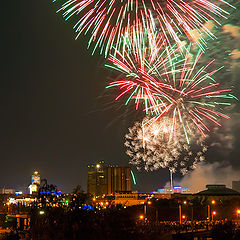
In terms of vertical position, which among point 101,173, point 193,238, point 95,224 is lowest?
point 193,238

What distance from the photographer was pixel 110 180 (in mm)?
129500

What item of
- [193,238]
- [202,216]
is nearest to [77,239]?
[193,238]

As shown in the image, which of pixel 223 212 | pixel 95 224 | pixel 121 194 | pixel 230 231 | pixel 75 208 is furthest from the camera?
pixel 121 194

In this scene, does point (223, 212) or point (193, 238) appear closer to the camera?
point (193, 238)

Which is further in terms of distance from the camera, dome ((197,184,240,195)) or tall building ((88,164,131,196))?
tall building ((88,164,131,196))

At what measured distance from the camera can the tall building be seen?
129m

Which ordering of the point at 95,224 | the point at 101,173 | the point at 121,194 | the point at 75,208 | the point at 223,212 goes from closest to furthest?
the point at 95,224, the point at 75,208, the point at 223,212, the point at 121,194, the point at 101,173

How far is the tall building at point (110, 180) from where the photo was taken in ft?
424

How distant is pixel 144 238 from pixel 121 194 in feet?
253

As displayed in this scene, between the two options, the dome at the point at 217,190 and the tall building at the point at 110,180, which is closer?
the dome at the point at 217,190

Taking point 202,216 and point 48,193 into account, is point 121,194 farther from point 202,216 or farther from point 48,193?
point 48,193

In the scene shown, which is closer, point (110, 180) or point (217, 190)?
point (217, 190)

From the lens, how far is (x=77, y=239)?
1399cm

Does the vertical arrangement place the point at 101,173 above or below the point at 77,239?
above
